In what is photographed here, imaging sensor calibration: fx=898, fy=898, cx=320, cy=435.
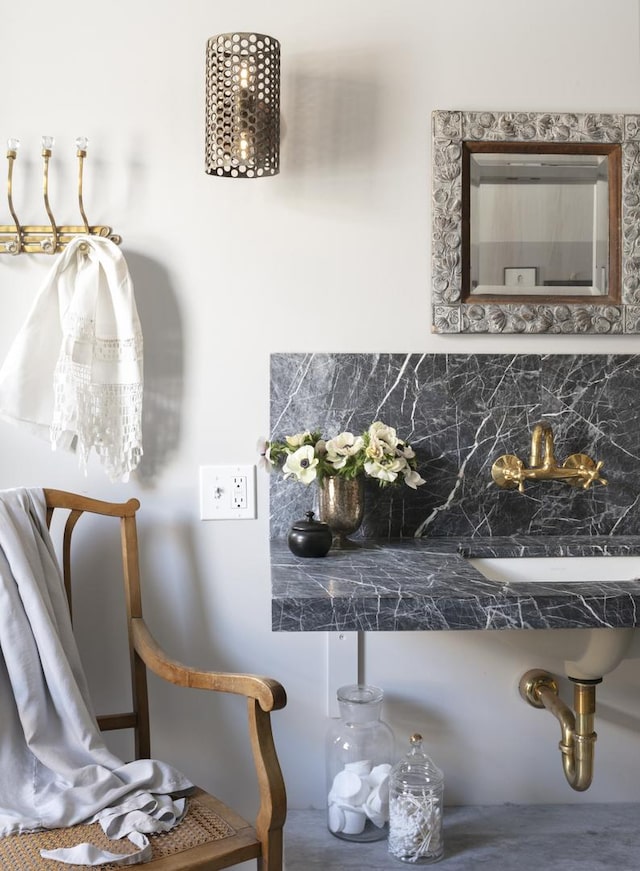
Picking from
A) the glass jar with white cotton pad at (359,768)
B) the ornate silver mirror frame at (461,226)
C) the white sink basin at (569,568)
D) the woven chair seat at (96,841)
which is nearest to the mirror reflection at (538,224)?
the ornate silver mirror frame at (461,226)

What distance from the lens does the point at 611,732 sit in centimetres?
196

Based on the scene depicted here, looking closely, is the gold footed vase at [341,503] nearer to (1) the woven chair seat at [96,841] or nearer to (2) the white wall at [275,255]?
(2) the white wall at [275,255]

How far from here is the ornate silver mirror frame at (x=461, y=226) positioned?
1886 mm

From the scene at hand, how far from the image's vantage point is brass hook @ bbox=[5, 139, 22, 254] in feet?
5.83

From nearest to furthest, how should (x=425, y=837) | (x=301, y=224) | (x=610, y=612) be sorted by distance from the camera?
(x=610, y=612)
(x=425, y=837)
(x=301, y=224)

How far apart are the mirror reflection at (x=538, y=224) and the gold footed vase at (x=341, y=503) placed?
20.1 inches

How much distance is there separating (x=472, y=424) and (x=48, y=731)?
1032 mm

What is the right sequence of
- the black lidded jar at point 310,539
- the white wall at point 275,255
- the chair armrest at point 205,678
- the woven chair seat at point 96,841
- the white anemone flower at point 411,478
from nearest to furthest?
1. the woven chair seat at point 96,841
2. the chair armrest at point 205,678
3. the black lidded jar at point 310,539
4. the white anemone flower at point 411,478
5. the white wall at point 275,255

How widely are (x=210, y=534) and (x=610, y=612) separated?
0.85 m

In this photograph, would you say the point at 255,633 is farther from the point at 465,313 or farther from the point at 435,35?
the point at 435,35

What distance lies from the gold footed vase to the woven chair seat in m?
0.56

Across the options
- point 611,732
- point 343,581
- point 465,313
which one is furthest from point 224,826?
point 465,313

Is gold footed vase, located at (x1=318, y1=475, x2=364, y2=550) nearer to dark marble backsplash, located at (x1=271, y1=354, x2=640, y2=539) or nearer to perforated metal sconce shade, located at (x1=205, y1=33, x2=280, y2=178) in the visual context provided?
dark marble backsplash, located at (x1=271, y1=354, x2=640, y2=539)

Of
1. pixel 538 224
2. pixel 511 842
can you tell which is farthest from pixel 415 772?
pixel 538 224
